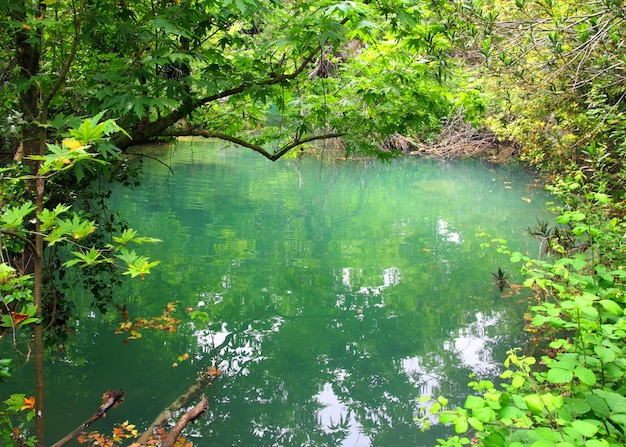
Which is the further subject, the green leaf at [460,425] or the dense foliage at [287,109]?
the dense foliage at [287,109]

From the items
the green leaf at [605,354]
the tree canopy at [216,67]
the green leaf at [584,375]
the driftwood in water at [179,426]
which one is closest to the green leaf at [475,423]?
the green leaf at [584,375]

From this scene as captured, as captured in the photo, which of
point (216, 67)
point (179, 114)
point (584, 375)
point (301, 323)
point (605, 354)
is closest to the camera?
point (584, 375)

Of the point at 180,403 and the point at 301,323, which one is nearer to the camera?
the point at 180,403

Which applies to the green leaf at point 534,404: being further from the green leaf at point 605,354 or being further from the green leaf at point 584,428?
the green leaf at point 605,354

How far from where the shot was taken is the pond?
376 cm

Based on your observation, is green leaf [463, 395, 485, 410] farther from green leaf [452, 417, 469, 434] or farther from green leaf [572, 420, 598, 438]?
green leaf [572, 420, 598, 438]

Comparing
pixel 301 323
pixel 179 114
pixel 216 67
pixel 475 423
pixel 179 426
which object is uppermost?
pixel 216 67

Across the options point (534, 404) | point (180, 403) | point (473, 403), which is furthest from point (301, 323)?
point (534, 404)

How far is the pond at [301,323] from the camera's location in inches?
148

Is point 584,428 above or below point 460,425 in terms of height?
above

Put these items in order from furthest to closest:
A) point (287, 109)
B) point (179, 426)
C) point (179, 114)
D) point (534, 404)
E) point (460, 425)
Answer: point (287, 109), point (179, 114), point (179, 426), point (460, 425), point (534, 404)

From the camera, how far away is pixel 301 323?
546 cm

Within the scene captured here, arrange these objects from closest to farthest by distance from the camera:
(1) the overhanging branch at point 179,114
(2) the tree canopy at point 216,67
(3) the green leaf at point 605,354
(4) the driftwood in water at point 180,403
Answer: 1. (3) the green leaf at point 605,354
2. (2) the tree canopy at point 216,67
3. (4) the driftwood in water at point 180,403
4. (1) the overhanging branch at point 179,114

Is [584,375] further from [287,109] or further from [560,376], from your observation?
[287,109]
